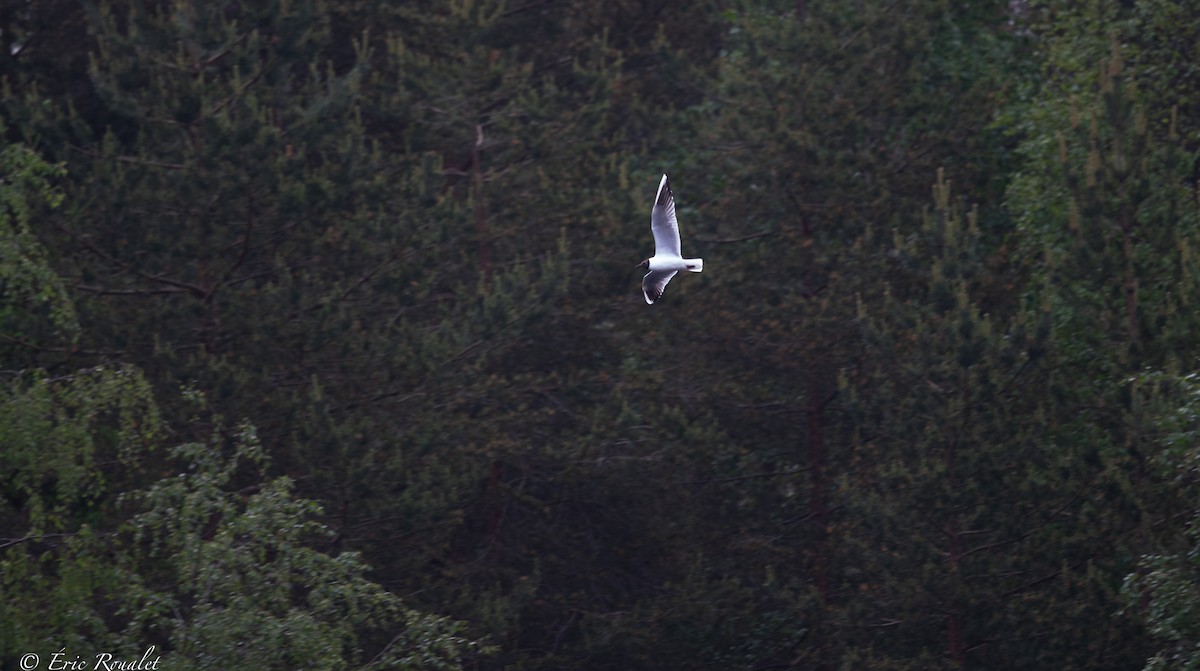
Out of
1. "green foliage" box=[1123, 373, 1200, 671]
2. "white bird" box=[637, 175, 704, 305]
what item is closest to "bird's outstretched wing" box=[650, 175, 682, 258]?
"white bird" box=[637, 175, 704, 305]

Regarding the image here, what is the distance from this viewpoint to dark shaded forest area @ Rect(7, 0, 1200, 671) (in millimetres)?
13656

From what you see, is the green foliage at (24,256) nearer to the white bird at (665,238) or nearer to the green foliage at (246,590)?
the green foliage at (246,590)

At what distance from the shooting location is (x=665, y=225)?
12523mm

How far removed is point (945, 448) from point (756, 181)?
4768mm

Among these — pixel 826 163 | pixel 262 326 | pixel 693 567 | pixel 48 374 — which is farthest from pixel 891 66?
pixel 48 374

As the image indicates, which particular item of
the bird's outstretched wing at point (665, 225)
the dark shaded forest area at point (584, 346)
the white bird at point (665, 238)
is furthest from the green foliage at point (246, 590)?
A: the bird's outstretched wing at point (665, 225)

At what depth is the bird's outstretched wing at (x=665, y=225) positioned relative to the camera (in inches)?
489

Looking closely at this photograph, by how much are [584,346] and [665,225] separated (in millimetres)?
7079

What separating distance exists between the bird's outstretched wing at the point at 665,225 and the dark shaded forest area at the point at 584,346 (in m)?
3.48

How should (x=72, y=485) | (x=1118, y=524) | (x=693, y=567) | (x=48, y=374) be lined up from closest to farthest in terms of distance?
(x=72, y=485) → (x=1118, y=524) → (x=48, y=374) → (x=693, y=567)

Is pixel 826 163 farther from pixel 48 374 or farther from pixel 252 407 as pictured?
pixel 48 374

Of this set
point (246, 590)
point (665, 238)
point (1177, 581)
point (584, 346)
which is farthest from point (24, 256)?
point (1177, 581)

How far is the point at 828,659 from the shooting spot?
16.7 metres

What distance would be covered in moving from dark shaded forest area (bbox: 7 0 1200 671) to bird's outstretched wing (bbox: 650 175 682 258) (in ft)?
11.4
